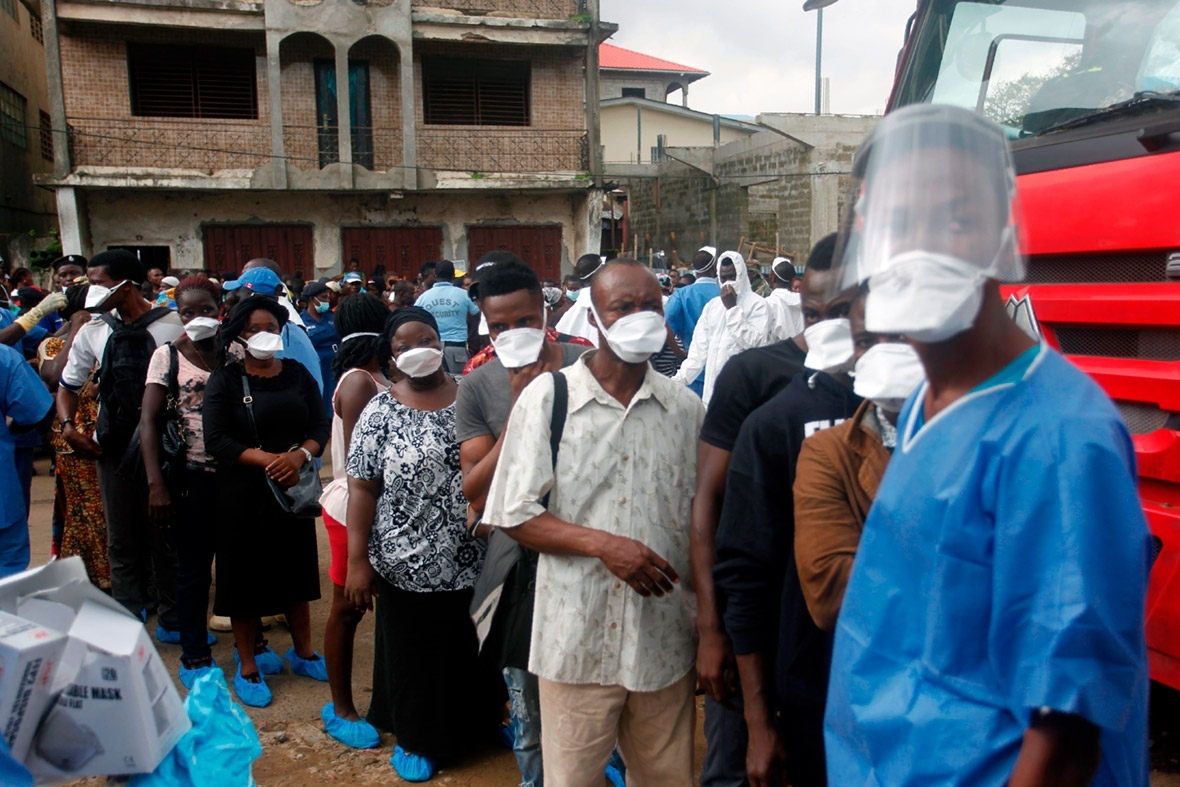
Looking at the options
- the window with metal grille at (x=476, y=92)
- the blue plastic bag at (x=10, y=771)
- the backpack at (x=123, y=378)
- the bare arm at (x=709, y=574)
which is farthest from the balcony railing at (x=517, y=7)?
the blue plastic bag at (x=10, y=771)

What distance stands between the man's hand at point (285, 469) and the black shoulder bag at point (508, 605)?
70.1 inches

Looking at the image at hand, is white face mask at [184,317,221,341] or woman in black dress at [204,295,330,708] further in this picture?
white face mask at [184,317,221,341]

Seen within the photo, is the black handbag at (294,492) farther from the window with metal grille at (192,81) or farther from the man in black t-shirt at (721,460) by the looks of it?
the window with metal grille at (192,81)

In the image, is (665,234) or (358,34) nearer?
(358,34)

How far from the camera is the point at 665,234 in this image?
Result: 83.9 ft

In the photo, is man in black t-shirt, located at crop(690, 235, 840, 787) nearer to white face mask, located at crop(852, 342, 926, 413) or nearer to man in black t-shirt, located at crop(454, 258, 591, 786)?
white face mask, located at crop(852, 342, 926, 413)

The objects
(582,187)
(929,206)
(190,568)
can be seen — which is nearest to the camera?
(929,206)

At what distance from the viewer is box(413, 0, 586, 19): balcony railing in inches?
769

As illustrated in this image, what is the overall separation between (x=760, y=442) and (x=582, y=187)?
18.4 meters

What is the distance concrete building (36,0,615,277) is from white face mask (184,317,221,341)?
15.2 m

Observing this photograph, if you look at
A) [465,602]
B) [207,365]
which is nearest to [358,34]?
[207,365]

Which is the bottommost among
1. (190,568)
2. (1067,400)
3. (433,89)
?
(190,568)

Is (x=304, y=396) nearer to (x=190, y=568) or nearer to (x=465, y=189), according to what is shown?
(x=190, y=568)

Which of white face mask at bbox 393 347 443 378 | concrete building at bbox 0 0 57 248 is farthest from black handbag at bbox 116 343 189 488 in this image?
concrete building at bbox 0 0 57 248
